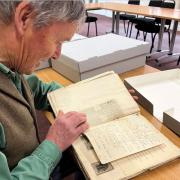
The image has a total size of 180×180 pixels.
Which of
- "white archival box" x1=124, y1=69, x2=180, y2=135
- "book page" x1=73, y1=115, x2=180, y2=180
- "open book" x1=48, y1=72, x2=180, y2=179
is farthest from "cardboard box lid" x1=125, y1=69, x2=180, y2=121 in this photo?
"book page" x1=73, y1=115, x2=180, y2=180

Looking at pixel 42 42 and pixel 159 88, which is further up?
pixel 42 42

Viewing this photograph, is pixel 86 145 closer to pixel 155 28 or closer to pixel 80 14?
pixel 80 14

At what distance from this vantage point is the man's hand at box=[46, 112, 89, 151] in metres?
0.72

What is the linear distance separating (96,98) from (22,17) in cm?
44

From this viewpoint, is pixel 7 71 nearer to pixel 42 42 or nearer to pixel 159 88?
pixel 42 42

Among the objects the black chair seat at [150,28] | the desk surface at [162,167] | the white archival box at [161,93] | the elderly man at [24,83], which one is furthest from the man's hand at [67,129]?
the black chair seat at [150,28]

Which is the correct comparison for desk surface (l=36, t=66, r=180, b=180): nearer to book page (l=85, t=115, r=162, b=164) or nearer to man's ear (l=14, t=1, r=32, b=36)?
book page (l=85, t=115, r=162, b=164)

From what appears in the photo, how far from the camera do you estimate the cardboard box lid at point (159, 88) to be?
960 mm

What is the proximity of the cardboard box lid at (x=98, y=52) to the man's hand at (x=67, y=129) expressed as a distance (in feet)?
1.24

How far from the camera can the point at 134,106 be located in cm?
87

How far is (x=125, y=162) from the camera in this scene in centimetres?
65

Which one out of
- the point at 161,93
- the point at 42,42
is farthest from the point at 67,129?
the point at 161,93

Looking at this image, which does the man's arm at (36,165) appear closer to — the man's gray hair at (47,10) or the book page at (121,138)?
the book page at (121,138)

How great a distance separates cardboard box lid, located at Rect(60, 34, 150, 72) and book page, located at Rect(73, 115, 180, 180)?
500 mm
